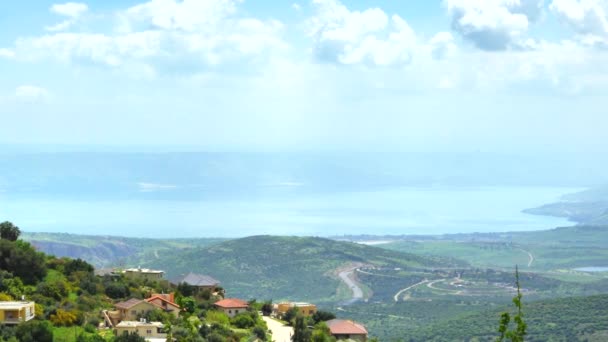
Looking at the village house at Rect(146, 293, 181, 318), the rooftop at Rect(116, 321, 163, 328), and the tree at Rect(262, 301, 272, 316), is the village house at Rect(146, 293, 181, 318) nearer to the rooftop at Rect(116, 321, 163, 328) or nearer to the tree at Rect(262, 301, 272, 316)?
the rooftop at Rect(116, 321, 163, 328)

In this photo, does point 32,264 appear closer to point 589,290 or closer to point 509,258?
point 589,290

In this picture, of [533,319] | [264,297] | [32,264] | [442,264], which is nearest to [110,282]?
[32,264]

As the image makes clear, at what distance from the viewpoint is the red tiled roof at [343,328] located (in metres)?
45.8

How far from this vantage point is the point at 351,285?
4186 inches

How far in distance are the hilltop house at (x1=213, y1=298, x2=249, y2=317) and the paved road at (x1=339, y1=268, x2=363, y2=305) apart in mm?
45665

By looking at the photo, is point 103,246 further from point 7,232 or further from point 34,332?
point 34,332

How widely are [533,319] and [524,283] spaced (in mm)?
40331

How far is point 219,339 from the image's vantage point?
37844 mm

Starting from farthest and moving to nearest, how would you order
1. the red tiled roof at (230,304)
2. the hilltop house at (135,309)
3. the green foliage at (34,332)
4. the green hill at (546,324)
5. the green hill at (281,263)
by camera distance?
the green hill at (281,263), the green hill at (546,324), the red tiled roof at (230,304), the hilltop house at (135,309), the green foliage at (34,332)

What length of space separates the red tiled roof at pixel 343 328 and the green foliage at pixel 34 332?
14.9m

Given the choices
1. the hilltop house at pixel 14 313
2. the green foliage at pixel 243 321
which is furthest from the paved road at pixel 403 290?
the hilltop house at pixel 14 313

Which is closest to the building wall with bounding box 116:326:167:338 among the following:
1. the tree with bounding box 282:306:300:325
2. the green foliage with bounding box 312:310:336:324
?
the tree with bounding box 282:306:300:325

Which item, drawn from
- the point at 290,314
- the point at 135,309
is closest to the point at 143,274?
the point at 290,314

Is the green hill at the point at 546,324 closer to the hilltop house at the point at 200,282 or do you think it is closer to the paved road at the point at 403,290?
the hilltop house at the point at 200,282
